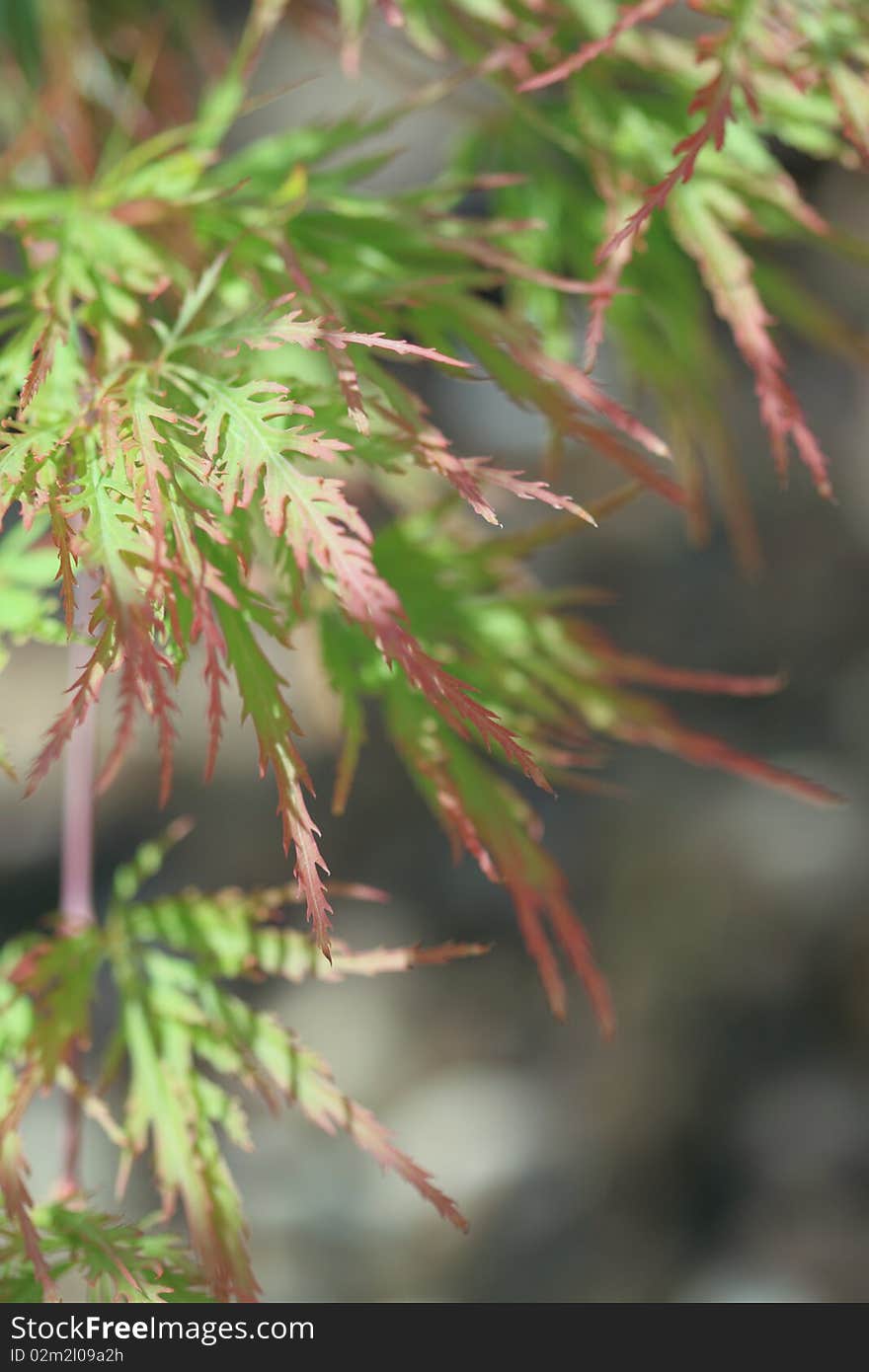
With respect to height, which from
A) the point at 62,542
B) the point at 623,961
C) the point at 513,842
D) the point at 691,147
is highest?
the point at 691,147

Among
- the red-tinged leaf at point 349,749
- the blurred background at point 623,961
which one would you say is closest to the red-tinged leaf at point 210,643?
the red-tinged leaf at point 349,749

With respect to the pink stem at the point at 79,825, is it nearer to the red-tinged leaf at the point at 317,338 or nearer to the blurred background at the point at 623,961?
the red-tinged leaf at the point at 317,338

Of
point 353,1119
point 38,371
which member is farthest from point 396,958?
point 38,371

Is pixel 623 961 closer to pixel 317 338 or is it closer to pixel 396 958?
pixel 396 958

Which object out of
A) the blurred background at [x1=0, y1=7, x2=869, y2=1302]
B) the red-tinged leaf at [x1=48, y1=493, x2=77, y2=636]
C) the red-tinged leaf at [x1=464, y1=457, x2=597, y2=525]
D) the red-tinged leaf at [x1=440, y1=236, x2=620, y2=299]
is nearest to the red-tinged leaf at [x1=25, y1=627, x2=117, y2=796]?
the red-tinged leaf at [x1=48, y1=493, x2=77, y2=636]

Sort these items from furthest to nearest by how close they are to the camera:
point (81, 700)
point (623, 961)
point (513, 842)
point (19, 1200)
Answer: point (623, 961)
point (513, 842)
point (19, 1200)
point (81, 700)
